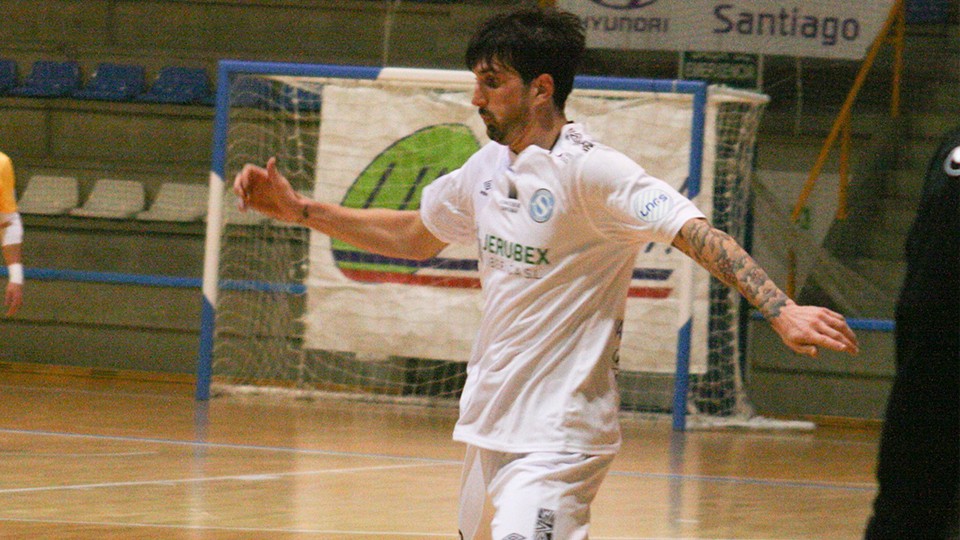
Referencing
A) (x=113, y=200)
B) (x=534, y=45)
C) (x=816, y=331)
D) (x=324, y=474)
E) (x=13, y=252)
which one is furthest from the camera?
(x=113, y=200)

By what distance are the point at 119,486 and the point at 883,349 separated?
6732 millimetres

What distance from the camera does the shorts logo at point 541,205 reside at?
3137 millimetres

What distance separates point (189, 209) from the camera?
42.4 ft

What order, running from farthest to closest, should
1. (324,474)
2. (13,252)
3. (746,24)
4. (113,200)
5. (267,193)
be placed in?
(113,200) < (746,24) < (13,252) < (324,474) < (267,193)

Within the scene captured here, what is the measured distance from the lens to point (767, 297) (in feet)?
9.30

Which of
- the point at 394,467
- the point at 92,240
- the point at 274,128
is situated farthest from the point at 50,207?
the point at 394,467

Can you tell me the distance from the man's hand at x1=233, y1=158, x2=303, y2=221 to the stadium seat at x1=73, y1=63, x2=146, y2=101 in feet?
35.4

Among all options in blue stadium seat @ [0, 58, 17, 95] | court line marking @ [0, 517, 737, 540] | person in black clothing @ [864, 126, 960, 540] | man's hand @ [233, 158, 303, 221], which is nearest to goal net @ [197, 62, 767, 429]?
blue stadium seat @ [0, 58, 17, 95]

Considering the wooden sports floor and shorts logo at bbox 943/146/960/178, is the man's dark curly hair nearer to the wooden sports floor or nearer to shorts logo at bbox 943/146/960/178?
shorts logo at bbox 943/146/960/178

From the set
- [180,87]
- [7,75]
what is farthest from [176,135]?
[7,75]

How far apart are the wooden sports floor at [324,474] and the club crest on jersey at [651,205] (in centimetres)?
233

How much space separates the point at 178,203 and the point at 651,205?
414 inches

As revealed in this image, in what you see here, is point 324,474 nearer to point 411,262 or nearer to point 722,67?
point 411,262

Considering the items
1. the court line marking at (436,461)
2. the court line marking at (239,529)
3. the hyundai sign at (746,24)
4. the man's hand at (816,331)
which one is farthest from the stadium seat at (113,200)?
the man's hand at (816,331)
